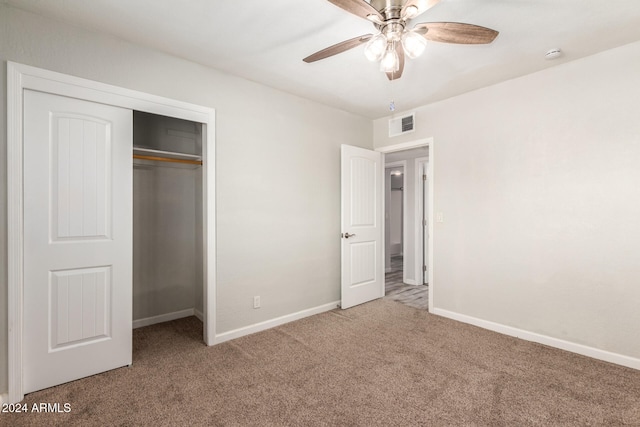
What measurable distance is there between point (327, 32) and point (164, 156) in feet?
7.29

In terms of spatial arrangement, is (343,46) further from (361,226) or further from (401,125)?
(361,226)

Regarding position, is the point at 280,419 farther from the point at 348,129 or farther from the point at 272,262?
the point at 348,129

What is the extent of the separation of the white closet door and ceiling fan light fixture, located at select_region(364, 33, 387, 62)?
1924 mm

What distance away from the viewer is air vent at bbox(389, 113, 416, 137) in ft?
13.0

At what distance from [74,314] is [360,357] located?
7.27ft

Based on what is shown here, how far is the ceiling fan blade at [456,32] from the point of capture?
168cm

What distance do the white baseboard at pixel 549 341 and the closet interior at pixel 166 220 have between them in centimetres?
302

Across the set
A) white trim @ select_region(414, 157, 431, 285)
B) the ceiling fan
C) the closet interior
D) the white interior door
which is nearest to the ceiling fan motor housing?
the ceiling fan

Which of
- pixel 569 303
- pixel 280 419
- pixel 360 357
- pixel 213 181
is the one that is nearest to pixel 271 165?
pixel 213 181

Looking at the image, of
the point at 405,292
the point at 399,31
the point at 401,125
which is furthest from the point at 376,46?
the point at 405,292

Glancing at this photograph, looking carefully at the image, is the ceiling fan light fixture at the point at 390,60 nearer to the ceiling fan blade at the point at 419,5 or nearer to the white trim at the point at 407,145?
the ceiling fan blade at the point at 419,5

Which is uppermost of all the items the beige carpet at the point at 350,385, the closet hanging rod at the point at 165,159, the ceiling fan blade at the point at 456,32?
the ceiling fan blade at the point at 456,32

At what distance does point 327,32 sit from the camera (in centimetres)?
227

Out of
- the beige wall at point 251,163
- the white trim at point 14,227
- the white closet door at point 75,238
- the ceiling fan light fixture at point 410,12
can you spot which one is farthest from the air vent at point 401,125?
the white trim at point 14,227
